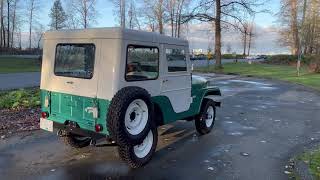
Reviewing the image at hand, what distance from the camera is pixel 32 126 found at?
8891 mm

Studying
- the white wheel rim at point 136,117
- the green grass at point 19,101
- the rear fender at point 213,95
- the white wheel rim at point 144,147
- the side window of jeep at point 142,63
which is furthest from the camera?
the green grass at point 19,101

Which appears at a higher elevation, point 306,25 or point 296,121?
point 306,25

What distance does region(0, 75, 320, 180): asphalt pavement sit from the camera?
230 inches

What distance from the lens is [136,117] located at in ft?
20.1

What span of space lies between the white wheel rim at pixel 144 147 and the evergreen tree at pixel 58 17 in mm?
52984

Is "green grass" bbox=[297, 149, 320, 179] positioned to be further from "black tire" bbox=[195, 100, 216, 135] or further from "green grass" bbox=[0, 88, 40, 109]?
"green grass" bbox=[0, 88, 40, 109]

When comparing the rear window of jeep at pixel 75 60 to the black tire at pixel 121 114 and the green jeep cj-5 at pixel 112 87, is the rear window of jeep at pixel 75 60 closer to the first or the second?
the green jeep cj-5 at pixel 112 87

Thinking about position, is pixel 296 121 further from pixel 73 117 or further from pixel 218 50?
pixel 218 50

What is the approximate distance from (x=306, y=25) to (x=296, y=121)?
105 ft

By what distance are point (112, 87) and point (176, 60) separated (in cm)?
186

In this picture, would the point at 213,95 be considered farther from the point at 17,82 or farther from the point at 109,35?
the point at 17,82

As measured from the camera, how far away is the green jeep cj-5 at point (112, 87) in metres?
5.85

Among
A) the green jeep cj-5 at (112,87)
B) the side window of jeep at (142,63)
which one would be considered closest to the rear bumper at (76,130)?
the green jeep cj-5 at (112,87)

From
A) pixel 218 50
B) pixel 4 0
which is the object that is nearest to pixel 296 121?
pixel 218 50
